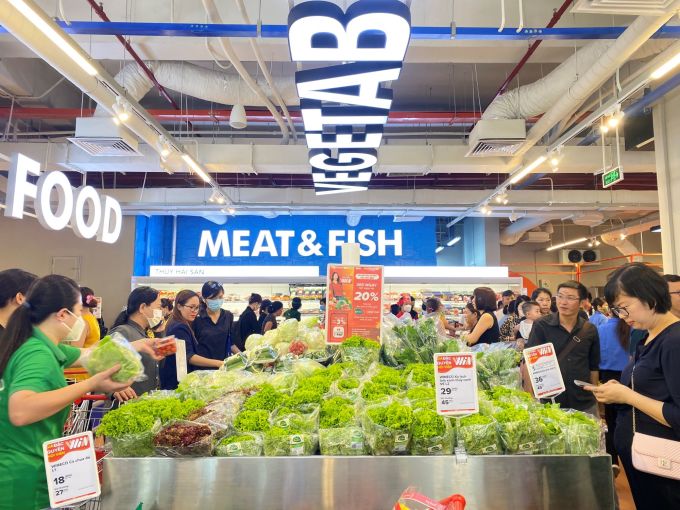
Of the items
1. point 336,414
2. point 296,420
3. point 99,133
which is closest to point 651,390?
point 336,414

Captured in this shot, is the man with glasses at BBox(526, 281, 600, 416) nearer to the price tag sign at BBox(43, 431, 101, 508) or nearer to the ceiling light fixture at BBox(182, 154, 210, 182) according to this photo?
the price tag sign at BBox(43, 431, 101, 508)

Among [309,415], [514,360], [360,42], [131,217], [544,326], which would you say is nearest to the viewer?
[309,415]

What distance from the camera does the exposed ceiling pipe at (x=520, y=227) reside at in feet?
43.5

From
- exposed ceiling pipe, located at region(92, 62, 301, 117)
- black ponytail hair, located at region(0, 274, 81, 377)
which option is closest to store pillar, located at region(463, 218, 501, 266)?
exposed ceiling pipe, located at region(92, 62, 301, 117)

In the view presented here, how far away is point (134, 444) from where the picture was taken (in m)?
1.81

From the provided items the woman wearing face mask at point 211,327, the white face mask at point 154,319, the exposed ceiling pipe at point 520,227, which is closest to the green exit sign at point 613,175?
the woman wearing face mask at point 211,327

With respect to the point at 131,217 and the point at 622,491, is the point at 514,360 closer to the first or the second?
the point at 622,491

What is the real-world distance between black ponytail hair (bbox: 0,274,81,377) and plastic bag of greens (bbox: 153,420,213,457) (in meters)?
0.70

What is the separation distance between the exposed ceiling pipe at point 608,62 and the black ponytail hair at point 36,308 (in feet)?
13.6

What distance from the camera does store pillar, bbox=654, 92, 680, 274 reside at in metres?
5.96

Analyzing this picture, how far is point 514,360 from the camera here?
2.79 metres

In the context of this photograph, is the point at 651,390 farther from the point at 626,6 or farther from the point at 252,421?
the point at 626,6

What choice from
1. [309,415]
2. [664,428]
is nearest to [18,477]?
[309,415]

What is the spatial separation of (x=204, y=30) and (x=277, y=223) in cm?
876
